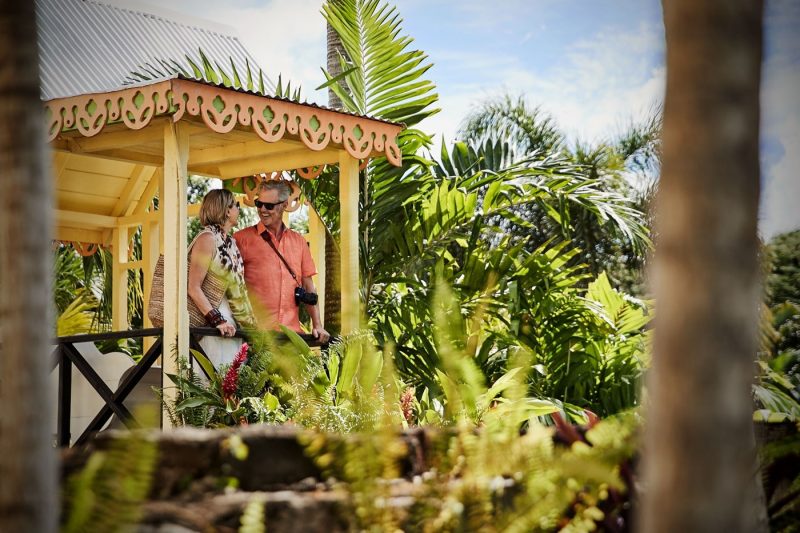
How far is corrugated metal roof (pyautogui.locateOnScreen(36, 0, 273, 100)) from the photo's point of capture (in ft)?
28.0

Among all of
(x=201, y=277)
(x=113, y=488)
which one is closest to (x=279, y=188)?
(x=201, y=277)

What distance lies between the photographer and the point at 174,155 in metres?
6.29

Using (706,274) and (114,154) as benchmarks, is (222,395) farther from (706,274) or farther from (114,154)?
(706,274)

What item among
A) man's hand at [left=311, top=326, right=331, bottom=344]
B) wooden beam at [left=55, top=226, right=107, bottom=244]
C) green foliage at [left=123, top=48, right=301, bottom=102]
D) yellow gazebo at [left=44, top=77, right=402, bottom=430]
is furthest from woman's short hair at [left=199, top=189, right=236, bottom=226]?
wooden beam at [left=55, top=226, right=107, bottom=244]

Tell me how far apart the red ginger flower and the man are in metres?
1.24

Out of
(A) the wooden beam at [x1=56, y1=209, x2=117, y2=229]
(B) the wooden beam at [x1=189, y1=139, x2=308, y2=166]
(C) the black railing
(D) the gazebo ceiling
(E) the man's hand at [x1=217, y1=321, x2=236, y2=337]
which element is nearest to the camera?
(D) the gazebo ceiling

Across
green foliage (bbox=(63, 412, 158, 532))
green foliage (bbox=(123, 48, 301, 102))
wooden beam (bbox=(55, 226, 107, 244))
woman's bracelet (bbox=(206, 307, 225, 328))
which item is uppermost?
green foliage (bbox=(123, 48, 301, 102))

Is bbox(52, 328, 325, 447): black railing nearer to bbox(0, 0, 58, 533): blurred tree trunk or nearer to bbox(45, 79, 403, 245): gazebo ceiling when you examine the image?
bbox(45, 79, 403, 245): gazebo ceiling

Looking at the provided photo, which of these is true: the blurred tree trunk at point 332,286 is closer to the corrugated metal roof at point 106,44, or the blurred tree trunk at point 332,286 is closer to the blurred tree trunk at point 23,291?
the corrugated metal roof at point 106,44

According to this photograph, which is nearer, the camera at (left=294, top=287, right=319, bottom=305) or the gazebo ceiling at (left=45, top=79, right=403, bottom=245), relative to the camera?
the gazebo ceiling at (left=45, top=79, right=403, bottom=245)

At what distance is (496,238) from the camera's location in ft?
68.6

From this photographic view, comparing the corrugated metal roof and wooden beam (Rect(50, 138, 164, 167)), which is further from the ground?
the corrugated metal roof

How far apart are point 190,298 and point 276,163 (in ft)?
5.81

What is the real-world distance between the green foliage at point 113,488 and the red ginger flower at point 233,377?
3.84 m
